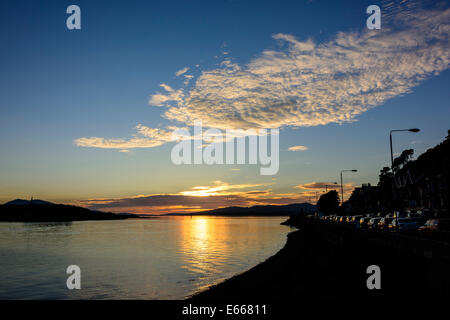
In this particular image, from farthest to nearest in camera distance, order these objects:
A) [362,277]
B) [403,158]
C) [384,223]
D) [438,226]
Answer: [403,158], [384,223], [438,226], [362,277]

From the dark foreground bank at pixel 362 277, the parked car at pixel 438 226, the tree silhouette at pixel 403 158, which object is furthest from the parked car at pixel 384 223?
the tree silhouette at pixel 403 158

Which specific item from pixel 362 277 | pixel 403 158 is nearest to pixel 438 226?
pixel 362 277

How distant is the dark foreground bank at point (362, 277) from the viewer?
50.8 ft

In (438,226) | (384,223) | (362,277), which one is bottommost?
(362,277)

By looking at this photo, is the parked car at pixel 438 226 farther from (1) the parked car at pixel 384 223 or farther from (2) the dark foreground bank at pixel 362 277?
(1) the parked car at pixel 384 223

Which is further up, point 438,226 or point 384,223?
point 438,226

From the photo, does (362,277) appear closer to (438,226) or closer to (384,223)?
(438,226)

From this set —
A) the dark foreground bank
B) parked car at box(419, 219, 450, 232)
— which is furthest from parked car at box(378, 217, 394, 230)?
the dark foreground bank

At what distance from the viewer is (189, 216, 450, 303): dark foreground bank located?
15.5 metres

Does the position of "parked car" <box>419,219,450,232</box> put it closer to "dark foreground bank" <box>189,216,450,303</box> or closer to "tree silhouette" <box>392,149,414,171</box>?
"dark foreground bank" <box>189,216,450,303</box>

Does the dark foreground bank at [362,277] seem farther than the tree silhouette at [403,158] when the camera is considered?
No

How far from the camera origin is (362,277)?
830 inches

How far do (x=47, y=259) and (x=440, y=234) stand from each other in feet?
159
